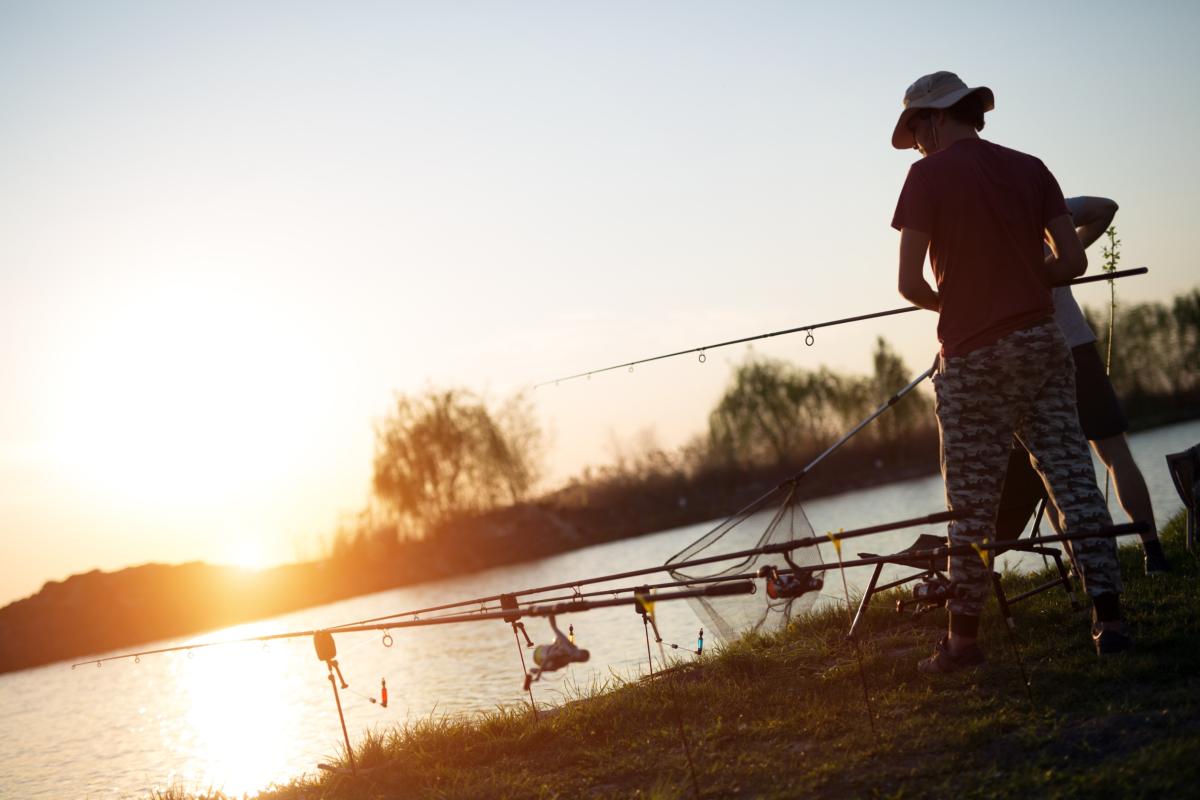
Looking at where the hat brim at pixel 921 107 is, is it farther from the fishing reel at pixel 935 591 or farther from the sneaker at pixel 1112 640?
the sneaker at pixel 1112 640

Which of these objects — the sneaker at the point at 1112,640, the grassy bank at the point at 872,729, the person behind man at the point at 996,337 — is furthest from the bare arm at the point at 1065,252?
the grassy bank at the point at 872,729

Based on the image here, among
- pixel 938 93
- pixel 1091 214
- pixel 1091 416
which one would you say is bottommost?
pixel 1091 416

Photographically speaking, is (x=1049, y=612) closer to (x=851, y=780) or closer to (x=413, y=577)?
(x=851, y=780)

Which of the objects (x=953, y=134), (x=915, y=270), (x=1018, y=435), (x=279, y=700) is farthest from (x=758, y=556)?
(x=279, y=700)

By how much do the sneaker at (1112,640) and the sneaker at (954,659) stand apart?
1.63 feet

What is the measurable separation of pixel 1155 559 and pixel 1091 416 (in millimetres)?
1126

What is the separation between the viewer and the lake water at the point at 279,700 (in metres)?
8.37

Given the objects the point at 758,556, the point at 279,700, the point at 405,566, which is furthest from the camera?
the point at 405,566

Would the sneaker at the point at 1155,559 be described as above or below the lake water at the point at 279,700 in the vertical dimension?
above

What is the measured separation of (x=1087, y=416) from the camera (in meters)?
4.96

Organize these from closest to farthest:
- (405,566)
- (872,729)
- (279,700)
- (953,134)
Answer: (872,729) < (953,134) < (279,700) < (405,566)

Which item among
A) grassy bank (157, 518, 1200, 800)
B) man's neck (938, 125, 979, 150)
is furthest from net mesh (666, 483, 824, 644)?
man's neck (938, 125, 979, 150)

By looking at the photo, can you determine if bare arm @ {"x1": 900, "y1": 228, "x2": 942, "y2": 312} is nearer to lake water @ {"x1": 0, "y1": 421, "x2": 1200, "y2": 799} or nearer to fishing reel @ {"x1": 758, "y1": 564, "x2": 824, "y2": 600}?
fishing reel @ {"x1": 758, "y1": 564, "x2": 824, "y2": 600}

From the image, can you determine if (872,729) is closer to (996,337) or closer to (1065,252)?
(996,337)
